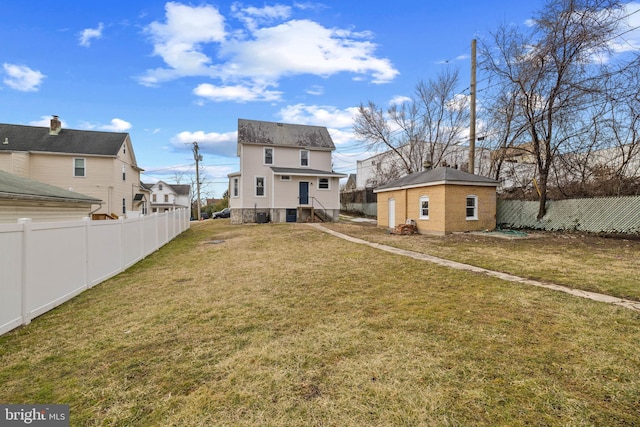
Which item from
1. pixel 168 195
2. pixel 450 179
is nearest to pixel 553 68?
A: pixel 450 179

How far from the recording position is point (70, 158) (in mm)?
22484

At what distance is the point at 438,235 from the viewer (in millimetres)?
15281

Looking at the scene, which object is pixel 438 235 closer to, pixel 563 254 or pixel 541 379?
pixel 563 254

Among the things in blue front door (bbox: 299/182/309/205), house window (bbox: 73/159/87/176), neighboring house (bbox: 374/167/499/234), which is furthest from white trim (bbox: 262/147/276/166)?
house window (bbox: 73/159/87/176)

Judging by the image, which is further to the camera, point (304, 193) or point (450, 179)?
point (304, 193)

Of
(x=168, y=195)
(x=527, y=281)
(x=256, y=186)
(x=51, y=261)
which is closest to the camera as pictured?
(x=51, y=261)

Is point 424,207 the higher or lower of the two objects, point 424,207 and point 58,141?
the lower

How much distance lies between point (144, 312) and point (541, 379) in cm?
519

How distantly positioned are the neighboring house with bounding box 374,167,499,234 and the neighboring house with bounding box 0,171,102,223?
15.9 meters

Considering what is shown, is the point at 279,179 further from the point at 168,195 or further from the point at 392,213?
the point at 168,195

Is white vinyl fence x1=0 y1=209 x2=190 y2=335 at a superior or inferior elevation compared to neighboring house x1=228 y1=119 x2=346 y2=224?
inferior

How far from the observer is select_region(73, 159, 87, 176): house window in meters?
22.7

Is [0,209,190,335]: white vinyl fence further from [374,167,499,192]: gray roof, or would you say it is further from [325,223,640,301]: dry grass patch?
[374,167,499,192]: gray roof

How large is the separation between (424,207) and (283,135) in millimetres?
14046
